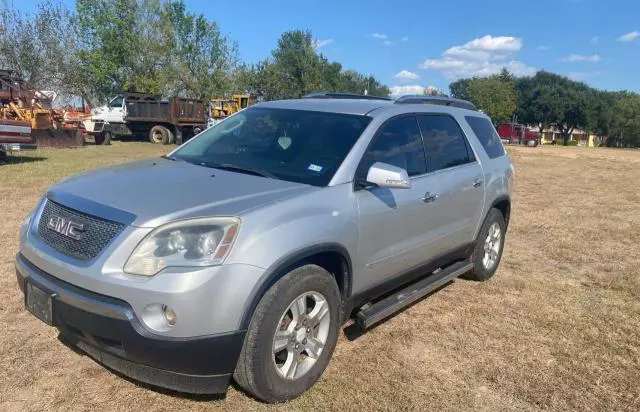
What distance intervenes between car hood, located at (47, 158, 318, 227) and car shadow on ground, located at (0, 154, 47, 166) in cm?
1203

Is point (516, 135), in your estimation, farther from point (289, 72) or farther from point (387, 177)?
point (387, 177)

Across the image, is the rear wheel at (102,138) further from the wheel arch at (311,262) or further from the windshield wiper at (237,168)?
the wheel arch at (311,262)

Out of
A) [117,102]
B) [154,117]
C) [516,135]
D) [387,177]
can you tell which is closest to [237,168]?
[387,177]

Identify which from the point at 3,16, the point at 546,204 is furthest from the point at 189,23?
the point at 546,204

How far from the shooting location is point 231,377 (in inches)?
110

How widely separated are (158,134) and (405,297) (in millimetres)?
23591

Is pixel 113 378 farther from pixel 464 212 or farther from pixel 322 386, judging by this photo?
pixel 464 212

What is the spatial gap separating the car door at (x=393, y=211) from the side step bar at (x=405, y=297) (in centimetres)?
18

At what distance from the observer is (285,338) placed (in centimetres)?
301

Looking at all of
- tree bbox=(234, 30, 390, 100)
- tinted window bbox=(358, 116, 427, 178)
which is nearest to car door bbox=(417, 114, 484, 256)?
tinted window bbox=(358, 116, 427, 178)

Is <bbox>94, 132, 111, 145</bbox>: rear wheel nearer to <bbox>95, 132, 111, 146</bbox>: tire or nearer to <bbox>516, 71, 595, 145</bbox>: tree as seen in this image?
<bbox>95, 132, 111, 146</bbox>: tire

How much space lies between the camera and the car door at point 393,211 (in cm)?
348

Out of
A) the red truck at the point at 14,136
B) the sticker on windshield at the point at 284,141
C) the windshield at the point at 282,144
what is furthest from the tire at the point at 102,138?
the sticker on windshield at the point at 284,141

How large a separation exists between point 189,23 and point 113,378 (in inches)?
1611
